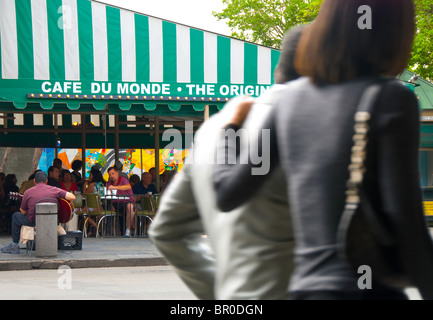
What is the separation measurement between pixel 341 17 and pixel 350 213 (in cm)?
51

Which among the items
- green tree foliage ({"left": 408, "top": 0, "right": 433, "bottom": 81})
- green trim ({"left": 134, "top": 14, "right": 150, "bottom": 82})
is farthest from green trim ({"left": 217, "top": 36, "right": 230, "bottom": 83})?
green tree foliage ({"left": 408, "top": 0, "right": 433, "bottom": 81})

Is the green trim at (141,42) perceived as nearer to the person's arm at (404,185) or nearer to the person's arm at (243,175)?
the person's arm at (243,175)

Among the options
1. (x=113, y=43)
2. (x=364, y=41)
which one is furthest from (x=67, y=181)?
(x=364, y=41)

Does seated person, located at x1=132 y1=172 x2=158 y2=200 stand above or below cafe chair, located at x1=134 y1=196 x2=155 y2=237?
above

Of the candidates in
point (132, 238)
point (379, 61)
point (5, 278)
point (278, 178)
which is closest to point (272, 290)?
point (278, 178)

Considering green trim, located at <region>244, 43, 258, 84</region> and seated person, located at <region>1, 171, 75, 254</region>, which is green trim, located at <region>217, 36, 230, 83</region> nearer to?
green trim, located at <region>244, 43, 258, 84</region>

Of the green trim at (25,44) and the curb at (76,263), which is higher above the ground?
the green trim at (25,44)

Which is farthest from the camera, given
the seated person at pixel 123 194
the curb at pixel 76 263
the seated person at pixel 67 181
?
the seated person at pixel 67 181

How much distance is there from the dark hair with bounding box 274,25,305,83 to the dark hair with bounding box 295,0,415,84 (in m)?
0.49

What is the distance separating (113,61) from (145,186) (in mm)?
3603

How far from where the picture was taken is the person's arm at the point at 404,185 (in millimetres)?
1757

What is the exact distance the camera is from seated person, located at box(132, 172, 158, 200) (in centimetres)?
1611

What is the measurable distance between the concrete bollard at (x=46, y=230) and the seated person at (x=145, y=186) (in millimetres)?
4560

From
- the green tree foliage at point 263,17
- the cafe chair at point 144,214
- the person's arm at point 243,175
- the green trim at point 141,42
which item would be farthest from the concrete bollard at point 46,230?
the green tree foliage at point 263,17
